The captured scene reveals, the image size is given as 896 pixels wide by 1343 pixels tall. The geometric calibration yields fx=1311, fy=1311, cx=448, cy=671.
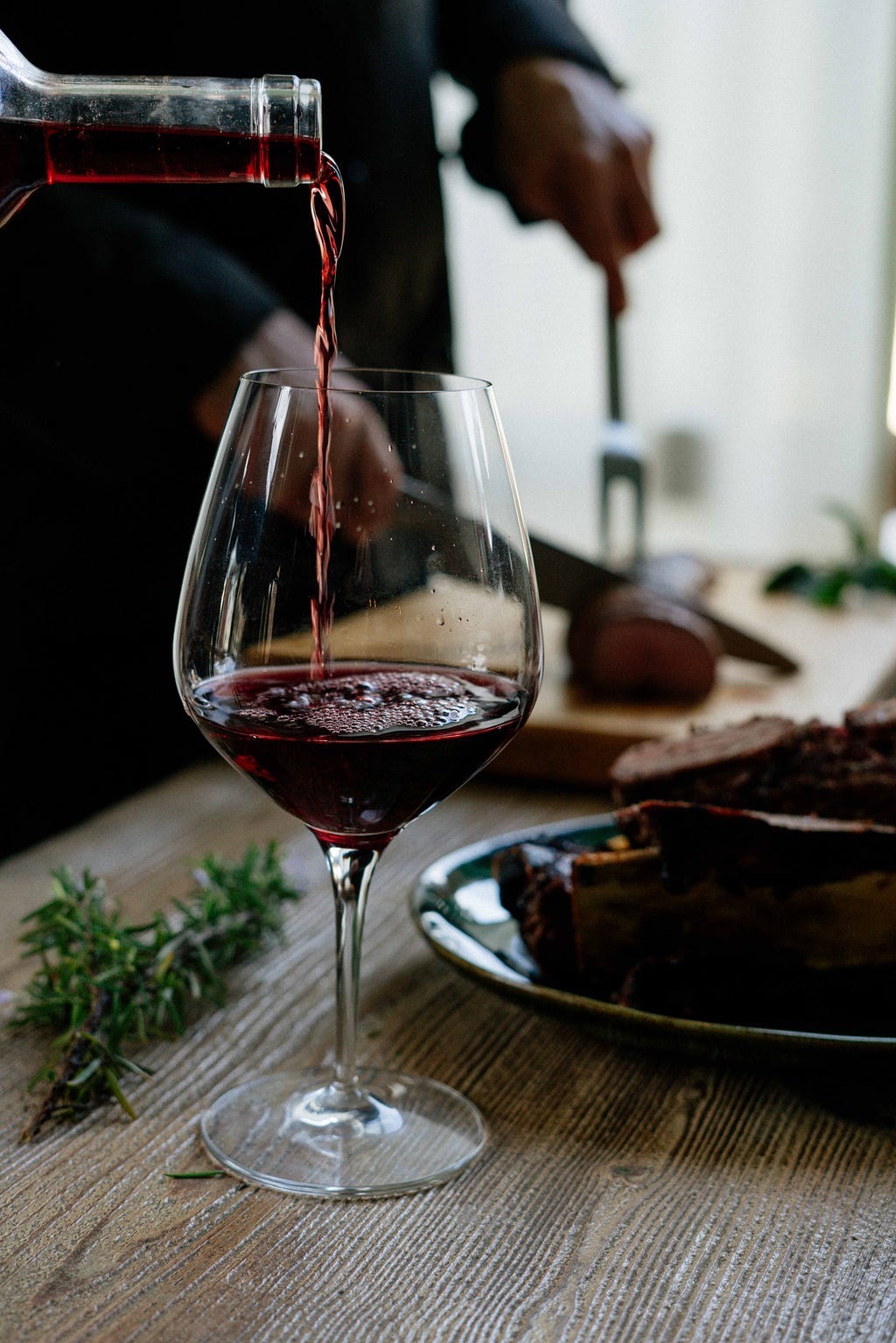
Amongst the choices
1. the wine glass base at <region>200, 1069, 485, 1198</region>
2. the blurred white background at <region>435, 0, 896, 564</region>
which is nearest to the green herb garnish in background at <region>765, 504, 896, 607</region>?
the blurred white background at <region>435, 0, 896, 564</region>

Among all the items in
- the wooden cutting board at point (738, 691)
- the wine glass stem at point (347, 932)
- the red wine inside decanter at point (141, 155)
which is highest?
the red wine inside decanter at point (141, 155)

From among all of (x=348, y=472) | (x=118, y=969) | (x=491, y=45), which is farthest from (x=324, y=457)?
(x=491, y=45)

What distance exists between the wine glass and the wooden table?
0.04m

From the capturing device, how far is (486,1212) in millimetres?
651

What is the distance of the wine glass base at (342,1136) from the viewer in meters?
0.67

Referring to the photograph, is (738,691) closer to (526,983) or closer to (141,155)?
(526,983)

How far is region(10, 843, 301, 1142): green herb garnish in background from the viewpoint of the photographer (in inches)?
29.6

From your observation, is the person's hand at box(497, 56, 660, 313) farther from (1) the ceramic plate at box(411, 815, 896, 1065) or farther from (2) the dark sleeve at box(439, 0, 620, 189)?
(1) the ceramic plate at box(411, 815, 896, 1065)

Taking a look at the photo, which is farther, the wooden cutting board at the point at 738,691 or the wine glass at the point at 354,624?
the wooden cutting board at the point at 738,691

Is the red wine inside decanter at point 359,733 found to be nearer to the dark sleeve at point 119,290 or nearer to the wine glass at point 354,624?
the wine glass at point 354,624

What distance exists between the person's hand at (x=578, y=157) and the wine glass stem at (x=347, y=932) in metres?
1.04

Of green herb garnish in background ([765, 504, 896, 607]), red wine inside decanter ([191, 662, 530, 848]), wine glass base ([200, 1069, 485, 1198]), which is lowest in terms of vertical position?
green herb garnish in background ([765, 504, 896, 607])

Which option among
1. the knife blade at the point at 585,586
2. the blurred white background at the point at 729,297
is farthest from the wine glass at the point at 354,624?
the blurred white background at the point at 729,297

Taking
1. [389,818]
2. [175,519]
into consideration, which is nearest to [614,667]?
[175,519]
